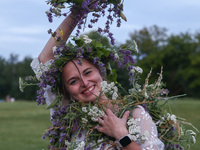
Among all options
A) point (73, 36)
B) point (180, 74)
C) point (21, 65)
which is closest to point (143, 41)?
point (180, 74)

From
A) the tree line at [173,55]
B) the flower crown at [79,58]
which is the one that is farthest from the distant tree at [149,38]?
the flower crown at [79,58]

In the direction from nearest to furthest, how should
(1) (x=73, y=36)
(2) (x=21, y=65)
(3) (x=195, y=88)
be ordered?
(1) (x=73, y=36) < (3) (x=195, y=88) < (2) (x=21, y=65)

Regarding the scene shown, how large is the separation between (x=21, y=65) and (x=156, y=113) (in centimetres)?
8150

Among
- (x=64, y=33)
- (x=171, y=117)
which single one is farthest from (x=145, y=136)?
(x=64, y=33)

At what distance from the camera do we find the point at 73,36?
11.5 ft

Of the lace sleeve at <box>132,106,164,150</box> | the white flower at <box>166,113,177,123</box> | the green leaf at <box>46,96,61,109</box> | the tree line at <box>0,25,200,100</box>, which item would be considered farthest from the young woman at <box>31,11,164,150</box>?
the tree line at <box>0,25,200,100</box>

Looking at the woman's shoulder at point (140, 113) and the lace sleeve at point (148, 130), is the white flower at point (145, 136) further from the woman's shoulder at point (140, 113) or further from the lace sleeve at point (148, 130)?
the woman's shoulder at point (140, 113)

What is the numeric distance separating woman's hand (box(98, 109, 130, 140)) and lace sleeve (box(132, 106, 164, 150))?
0.12 meters

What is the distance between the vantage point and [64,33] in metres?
3.51

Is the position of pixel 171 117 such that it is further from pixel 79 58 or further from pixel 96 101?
pixel 79 58

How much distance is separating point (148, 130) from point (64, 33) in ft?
4.46

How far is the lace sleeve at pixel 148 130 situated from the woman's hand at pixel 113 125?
0.12 m

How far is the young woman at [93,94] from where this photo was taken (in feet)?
9.61

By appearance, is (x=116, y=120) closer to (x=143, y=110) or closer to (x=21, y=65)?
(x=143, y=110)
